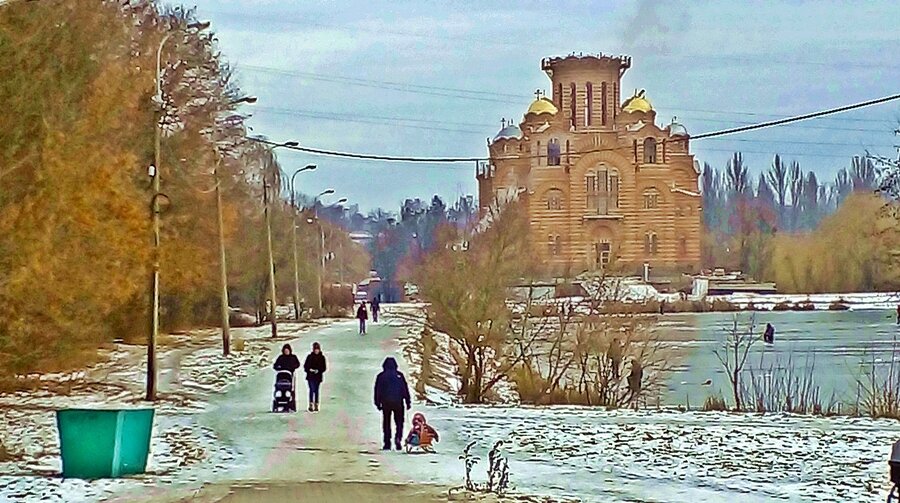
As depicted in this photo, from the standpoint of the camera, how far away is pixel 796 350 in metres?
54.4

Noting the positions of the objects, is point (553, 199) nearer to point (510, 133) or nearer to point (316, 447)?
point (510, 133)

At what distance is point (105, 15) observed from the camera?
37625 millimetres

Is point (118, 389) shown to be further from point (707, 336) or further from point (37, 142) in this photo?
point (707, 336)

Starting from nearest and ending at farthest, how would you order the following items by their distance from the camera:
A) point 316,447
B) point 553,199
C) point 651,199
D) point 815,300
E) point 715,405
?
point 316,447, point 715,405, point 815,300, point 553,199, point 651,199

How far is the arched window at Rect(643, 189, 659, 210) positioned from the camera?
112 meters

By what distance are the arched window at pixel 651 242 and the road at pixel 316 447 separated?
237ft

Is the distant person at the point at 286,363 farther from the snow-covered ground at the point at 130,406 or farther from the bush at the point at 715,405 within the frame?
the bush at the point at 715,405

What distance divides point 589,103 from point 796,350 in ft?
218

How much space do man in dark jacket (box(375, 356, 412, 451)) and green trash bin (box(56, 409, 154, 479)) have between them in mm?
5001

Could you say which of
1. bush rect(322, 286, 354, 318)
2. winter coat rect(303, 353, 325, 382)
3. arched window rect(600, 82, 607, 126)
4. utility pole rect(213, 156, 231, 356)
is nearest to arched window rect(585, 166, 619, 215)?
arched window rect(600, 82, 607, 126)

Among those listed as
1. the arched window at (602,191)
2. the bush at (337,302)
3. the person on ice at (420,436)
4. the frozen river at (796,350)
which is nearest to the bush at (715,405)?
the frozen river at (796,350)

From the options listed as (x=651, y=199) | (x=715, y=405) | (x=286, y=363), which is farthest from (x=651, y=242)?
(x=286, y=363)

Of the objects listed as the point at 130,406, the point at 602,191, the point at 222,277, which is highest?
the point at 602,191

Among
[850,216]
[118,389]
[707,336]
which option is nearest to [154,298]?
[118,389]
